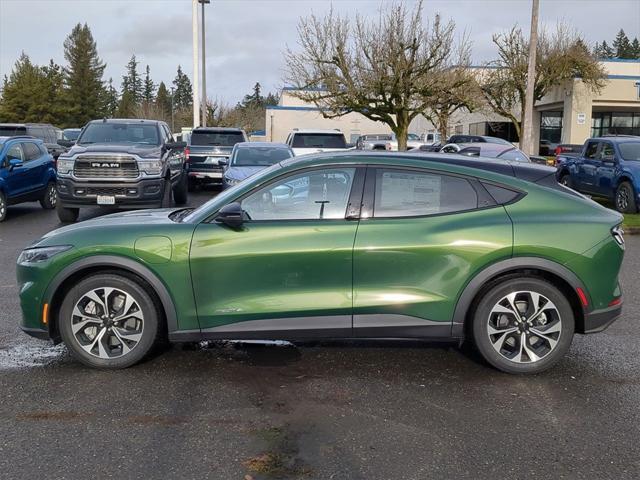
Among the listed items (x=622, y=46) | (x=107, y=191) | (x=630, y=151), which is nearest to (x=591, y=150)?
Answer: (x=630, y=151)

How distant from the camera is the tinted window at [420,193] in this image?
4727 mm

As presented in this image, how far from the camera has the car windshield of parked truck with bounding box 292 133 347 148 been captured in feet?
60.4

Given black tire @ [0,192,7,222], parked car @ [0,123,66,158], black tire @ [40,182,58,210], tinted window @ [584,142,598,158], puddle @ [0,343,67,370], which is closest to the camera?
puddle @ [0,343,67,370]

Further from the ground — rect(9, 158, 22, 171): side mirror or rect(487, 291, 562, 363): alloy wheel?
rect(9, 158, 22, 171): side mirror

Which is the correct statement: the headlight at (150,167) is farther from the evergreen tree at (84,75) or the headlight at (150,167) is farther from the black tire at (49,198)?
the evergreen tree at (84,75)

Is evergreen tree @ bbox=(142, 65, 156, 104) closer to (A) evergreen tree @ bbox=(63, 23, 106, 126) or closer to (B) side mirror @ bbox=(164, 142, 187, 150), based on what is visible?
(A) evergreen tree @ bbox=(63, 23, 106, 126)

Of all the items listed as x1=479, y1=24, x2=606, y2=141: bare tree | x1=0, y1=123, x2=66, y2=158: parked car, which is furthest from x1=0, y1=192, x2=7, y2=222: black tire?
x1=479, y1=24, x2=606, y2=141: bare tree

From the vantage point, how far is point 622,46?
112688 millimetres

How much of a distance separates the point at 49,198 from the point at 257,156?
209 inches

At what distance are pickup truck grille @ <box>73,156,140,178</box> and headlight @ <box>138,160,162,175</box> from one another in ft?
0.61

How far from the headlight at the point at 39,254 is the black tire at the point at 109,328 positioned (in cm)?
29

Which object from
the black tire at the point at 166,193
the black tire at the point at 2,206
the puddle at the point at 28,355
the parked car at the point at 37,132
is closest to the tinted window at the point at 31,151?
the black tire at the point at 2,206

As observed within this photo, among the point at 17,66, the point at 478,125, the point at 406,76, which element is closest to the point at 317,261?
the point at 406,76

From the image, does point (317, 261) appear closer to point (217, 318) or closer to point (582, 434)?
point (217, 318)
